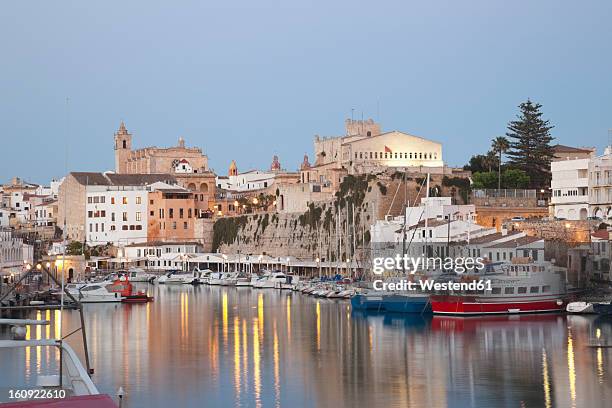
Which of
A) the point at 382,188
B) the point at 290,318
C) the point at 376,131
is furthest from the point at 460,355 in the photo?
the point at 376,131

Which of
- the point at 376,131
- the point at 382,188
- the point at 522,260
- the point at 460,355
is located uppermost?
the point at 376,131

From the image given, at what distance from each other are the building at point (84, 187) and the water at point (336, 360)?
37.9 metres

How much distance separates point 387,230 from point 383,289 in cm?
1045

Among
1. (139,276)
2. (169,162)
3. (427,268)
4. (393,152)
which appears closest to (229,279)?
(139,276)

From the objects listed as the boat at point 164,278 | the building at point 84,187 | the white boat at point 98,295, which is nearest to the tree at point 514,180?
the boat at point 164,278

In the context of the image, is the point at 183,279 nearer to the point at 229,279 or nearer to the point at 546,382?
the point at 229,279

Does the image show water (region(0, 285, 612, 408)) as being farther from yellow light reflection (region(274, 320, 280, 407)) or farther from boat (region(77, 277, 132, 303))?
boat (region(77, 277, 132, 303))

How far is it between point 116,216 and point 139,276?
35.6 ft

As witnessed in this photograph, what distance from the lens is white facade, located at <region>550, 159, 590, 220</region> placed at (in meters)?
49.4

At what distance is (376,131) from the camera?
74812 millimetres

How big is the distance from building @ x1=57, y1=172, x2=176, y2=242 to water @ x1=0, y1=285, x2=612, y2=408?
37.9 m

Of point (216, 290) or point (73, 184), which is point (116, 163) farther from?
point (216, 290)

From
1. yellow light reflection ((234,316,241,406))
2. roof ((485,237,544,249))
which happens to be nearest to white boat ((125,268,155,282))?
yellow light reflection ((234,316,241,406))

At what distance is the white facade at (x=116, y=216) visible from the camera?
7525cm
